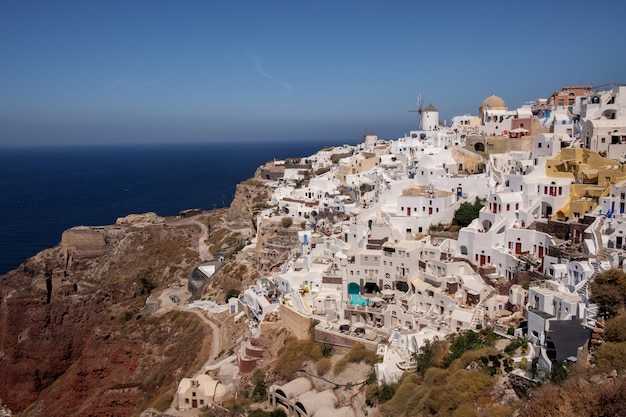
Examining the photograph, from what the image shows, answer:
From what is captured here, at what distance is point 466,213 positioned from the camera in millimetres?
29984

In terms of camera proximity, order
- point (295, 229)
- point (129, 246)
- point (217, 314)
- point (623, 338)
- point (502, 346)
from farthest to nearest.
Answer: point (129, 246) → point (295, 229) → point (217, 314) → point (502, 346) → point (623, 338)

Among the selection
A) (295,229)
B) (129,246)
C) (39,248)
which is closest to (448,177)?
(295,229)

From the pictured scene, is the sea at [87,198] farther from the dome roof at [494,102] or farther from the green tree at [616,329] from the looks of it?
the green tree at [616,329]

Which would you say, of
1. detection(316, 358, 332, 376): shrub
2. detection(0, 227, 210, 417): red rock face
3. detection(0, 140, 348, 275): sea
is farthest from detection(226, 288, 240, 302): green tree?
detection(0, 140, 348, 275): sea

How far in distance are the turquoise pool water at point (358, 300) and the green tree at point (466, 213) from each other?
7414 mm

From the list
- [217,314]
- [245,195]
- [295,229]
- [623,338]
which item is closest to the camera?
[623,338]

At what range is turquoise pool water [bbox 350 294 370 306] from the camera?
87.9ft

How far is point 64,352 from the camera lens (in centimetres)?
4238

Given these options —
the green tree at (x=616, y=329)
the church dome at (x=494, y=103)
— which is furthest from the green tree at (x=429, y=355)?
the church dome at (x=494, y=103)

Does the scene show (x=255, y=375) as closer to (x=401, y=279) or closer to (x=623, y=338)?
(x=401, y=279)

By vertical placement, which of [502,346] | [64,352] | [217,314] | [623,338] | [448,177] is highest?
[448,177]

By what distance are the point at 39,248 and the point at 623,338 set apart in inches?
2625

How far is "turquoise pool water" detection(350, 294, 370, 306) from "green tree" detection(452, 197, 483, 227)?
24.3ft

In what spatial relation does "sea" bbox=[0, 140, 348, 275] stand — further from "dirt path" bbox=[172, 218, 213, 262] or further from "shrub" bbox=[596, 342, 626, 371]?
"shrub" bbox=[596, 342, 626, 371]
